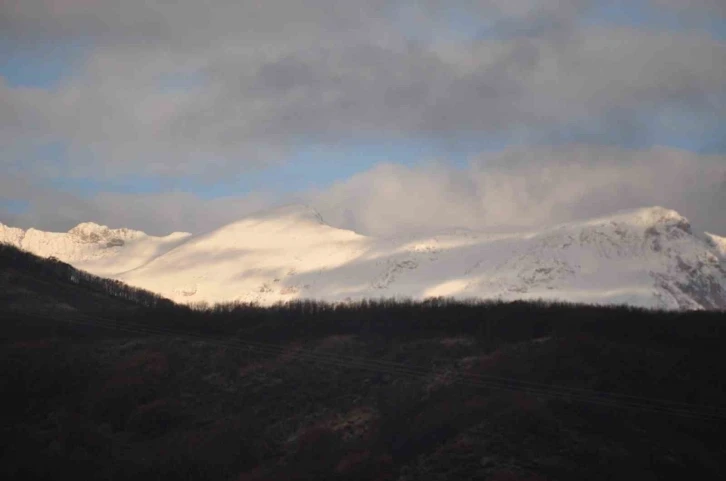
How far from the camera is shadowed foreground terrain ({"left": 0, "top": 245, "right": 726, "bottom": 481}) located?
5766 centimetres

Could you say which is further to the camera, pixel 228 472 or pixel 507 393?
pixel 507 393

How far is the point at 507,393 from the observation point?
6488 centimetres

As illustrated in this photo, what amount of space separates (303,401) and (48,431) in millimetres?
17295

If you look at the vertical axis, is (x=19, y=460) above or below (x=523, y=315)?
below

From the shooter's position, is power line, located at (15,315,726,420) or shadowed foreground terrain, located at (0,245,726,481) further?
power line, located at (15,315,726,420)

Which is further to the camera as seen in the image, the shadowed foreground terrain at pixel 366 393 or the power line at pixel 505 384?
the power line at pixel 505 384

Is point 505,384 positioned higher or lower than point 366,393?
higher

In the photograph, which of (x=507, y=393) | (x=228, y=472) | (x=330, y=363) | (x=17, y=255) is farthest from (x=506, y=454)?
(x=17, y=255)

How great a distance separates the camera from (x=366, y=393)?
71.0m

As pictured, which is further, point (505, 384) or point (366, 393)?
point (366, 393)

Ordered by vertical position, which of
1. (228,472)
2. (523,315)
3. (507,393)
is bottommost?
(228,472)

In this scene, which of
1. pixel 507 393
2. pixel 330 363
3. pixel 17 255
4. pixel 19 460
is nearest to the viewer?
pixel 19 460

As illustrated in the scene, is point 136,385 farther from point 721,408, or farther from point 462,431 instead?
point 721,408

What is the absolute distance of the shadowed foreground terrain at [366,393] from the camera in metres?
57.7
